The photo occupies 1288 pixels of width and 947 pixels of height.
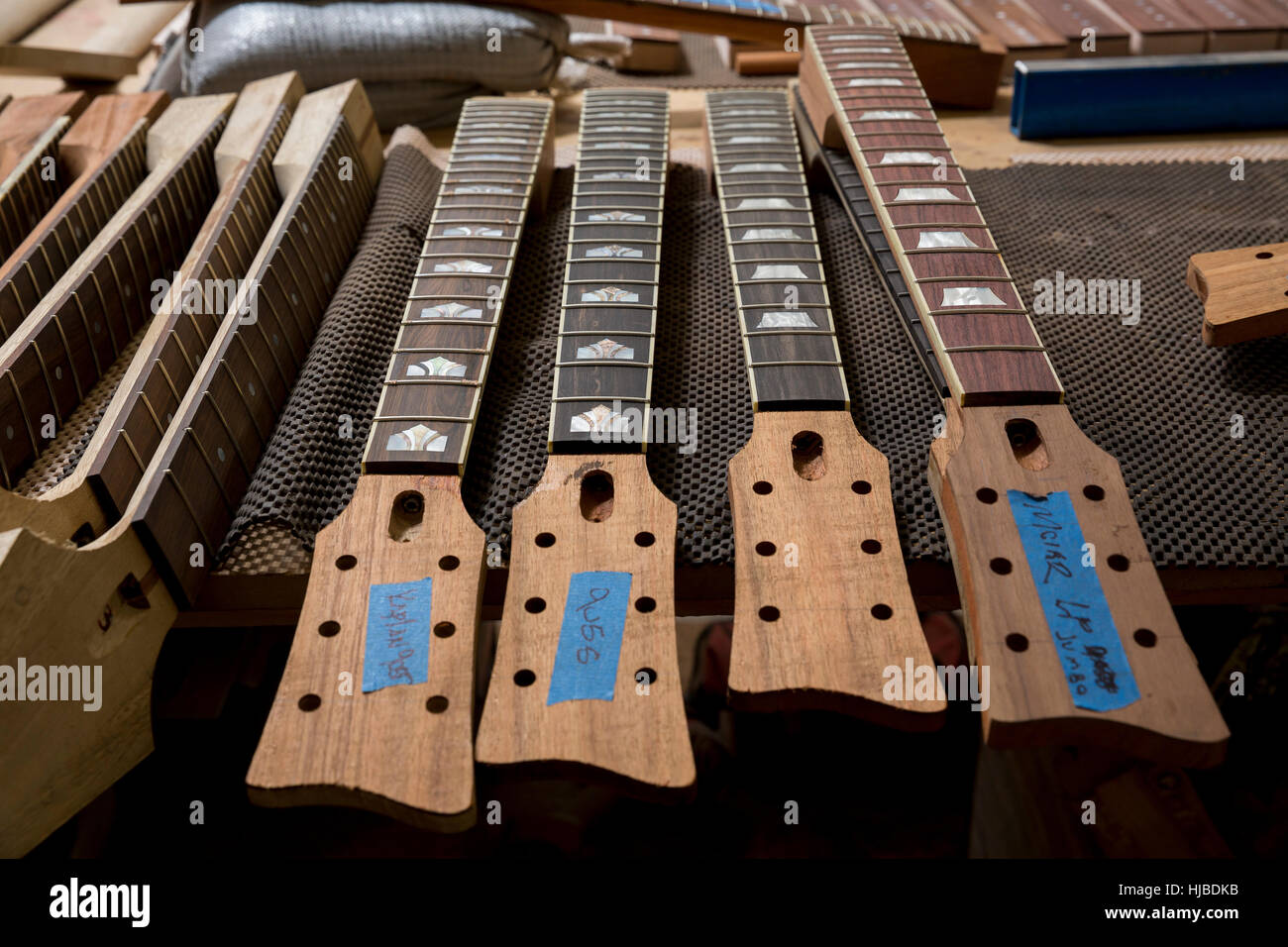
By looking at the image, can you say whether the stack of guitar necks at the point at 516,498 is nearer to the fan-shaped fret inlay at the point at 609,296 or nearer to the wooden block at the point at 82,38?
the fan-shaped fret inlay at the point at 609,296

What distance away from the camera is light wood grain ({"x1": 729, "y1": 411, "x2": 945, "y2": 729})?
2.70ft

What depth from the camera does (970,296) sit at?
116cm

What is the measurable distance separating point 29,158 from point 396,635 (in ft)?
3.47

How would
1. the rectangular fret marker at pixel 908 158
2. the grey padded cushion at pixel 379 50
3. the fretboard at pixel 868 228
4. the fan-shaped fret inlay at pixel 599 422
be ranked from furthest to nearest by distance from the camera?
the grey padded cushion at pixel 379 50, the rectangular fret marker at pixel 908 158, the fretboard at pixel 868 228, the fan-shaped fret inlay at pixel 599 422

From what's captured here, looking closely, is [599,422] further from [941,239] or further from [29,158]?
[29,158]

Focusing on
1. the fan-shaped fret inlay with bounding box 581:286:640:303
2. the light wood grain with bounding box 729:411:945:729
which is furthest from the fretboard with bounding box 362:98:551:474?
the light wood grain with bounding box 729:411:945:729

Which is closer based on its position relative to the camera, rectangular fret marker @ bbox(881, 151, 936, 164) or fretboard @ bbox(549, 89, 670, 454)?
fretboard @ bbox(549, 89, 670, 454)

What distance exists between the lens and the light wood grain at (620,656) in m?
0.78

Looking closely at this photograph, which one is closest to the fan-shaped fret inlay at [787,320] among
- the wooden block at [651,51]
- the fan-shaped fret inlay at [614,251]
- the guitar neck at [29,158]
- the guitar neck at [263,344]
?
the fan-shaped fret inlay at [614,251]

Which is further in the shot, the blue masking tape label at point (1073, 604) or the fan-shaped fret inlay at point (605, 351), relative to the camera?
the fan-shaped fret inlay at point (605, 351)

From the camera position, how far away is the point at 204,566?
3.20ft

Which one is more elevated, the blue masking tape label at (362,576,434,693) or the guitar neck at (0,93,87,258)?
the guitar neck at (0,93,87,258)

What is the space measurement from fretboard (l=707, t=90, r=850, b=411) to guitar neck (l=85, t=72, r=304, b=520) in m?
0.62

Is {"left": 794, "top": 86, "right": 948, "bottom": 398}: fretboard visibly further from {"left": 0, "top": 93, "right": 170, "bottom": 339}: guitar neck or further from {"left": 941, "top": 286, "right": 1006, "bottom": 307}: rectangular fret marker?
{"left": 0, "top": 93, "right": 170, "bottom": 339}: guitar neck
